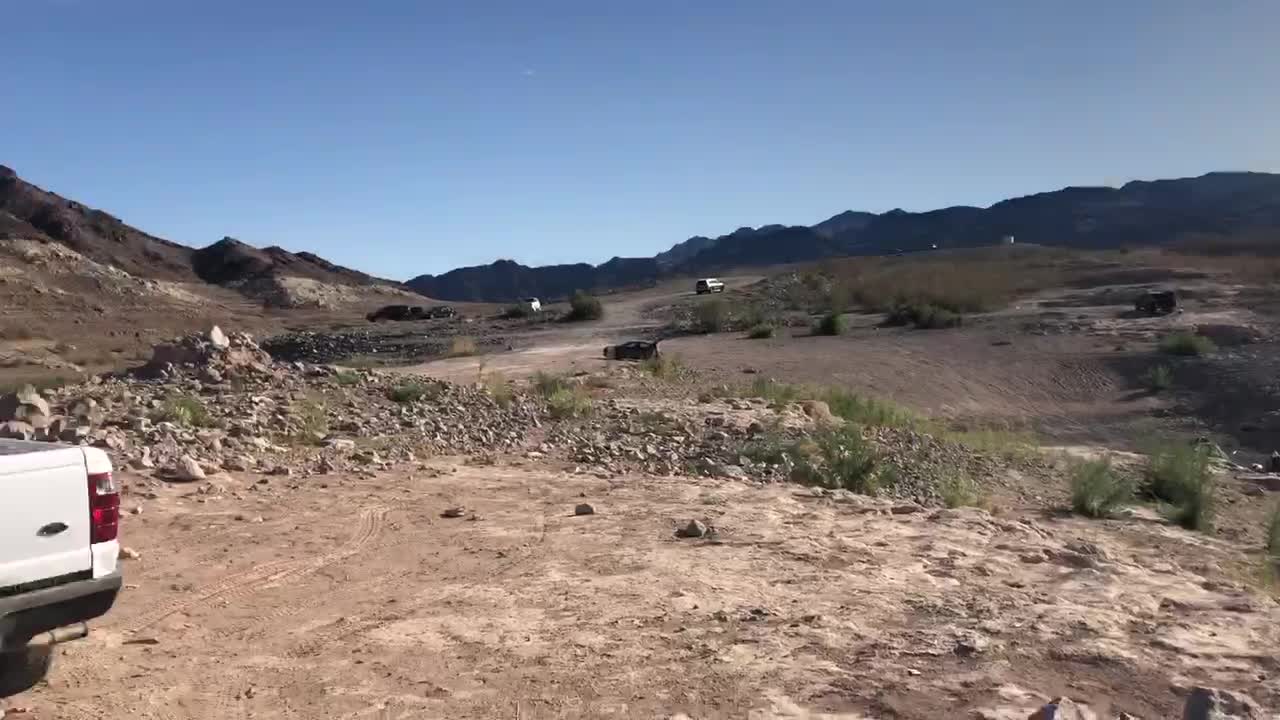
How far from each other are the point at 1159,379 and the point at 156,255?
8359 centimetres

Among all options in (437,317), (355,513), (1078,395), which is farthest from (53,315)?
(355,513)

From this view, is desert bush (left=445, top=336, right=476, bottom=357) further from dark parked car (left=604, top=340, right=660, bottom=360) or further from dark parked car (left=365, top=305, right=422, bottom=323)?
dark parked car (left=365, top=305, right=422, bottom=323)

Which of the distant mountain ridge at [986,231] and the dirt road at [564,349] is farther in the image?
the distant mountain ridge at [986,231]

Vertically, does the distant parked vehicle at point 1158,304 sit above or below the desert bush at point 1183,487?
below

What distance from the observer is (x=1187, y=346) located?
35.0m

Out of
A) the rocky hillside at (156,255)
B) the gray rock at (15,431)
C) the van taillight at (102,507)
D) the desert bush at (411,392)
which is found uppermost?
the rocky hillside at (156,255)

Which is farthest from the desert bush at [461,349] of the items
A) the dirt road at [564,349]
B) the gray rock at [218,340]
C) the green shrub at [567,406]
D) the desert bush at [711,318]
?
the green shrub at [567,406]

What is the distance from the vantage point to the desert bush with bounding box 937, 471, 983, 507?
45.8 feet

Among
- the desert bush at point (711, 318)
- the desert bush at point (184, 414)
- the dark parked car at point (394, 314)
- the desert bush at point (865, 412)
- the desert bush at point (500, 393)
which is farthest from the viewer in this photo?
the dark parked car at point (394, 314)

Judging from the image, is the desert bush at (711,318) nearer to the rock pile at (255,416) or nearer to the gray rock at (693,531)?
the rock pile at (255,416)

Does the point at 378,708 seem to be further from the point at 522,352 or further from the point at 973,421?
the point at 522,352

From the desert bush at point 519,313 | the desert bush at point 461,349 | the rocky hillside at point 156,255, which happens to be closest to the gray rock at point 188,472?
the desert bush at point 461,349

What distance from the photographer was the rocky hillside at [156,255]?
84.8 m

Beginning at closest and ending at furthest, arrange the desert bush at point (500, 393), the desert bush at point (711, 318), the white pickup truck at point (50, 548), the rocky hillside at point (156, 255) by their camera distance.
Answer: the white pickup truck at point (50, 548)
the desert bush at point (500, 393)
the desert bush at point (711, 318)
the rocky hillside at point (156, 255)
